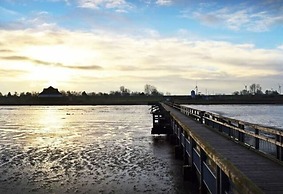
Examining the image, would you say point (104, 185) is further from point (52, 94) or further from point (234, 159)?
point (52, 94)

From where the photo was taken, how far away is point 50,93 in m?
187

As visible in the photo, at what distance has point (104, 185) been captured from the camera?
13.3 meters

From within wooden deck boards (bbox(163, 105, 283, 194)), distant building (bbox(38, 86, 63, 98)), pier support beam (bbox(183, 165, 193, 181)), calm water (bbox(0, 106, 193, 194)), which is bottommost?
calm water (bbox(0, 106, 193, 194))

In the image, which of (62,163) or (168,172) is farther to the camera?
(62,163)

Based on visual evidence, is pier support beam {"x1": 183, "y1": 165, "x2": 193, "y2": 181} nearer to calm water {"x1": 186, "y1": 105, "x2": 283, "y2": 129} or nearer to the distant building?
calm water {"x1": 186, "y1": 105, "x2": 283, "y2": 129}

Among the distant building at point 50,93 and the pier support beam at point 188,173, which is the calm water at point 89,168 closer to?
the pier support beam at point 188,173

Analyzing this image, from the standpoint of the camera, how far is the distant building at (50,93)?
600 feet

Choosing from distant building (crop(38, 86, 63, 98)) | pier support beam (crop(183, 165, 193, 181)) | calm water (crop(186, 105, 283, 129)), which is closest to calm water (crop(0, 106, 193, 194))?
pier support beam (crop(183, 165, 193, 181))

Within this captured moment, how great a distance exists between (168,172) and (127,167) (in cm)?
203

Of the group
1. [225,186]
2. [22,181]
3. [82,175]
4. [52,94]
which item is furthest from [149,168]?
[52,94]

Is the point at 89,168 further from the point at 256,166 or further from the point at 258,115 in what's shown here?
the point at 258,115

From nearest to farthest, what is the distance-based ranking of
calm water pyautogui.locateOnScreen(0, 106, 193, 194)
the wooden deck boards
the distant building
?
the wooden deck boards → calm water pyautogui.locateOnScreen(0, 106, 193, 194) → the distant building

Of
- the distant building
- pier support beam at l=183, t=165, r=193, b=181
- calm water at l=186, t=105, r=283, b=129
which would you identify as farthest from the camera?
the distant building

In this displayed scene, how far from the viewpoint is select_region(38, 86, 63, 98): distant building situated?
600ft
